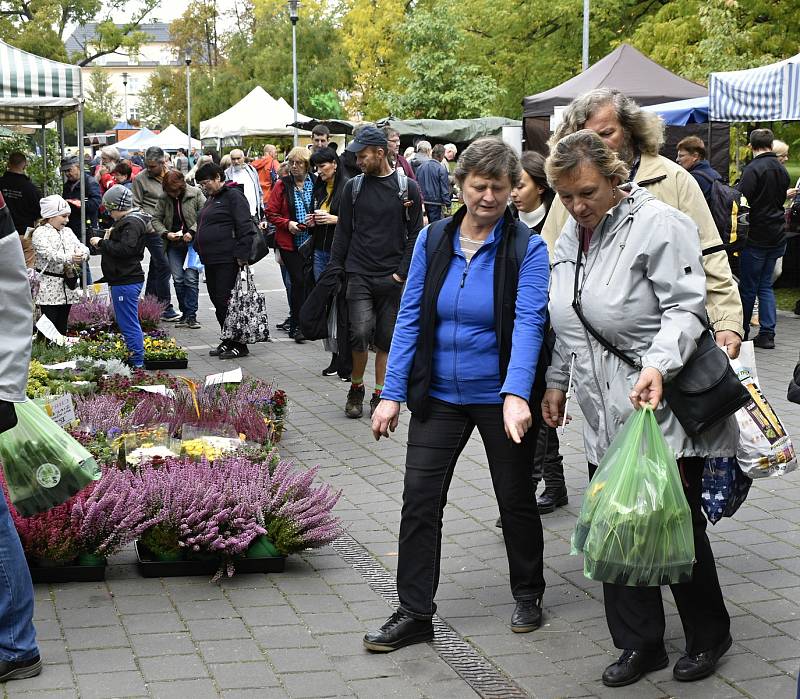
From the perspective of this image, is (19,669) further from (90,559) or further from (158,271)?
(158,271)

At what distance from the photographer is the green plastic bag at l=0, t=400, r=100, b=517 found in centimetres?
427

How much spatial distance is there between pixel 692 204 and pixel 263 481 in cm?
232

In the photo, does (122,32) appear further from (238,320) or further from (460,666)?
(460,666)

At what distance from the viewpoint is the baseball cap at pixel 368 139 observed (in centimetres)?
810

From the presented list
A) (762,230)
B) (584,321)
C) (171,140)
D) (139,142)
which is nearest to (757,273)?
(762,230)

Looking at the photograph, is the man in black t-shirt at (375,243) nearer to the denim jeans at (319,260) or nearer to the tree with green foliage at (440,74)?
the denim jeans at (319,260)

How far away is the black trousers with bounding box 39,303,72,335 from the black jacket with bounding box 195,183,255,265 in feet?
4.82

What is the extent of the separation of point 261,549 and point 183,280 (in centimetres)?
875

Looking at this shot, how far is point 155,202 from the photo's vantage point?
45.3 ft

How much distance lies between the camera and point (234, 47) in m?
54.0

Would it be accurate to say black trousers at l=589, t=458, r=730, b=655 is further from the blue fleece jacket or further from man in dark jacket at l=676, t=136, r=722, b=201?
man in dark jacket at l=676, t=136, r=722, b=201

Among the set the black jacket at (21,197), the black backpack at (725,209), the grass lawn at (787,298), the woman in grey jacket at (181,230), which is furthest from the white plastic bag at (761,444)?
the black jacket at (21,197)

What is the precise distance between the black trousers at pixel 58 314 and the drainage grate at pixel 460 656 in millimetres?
5867

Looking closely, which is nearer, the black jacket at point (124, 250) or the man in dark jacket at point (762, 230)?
the black jacket at point (124, 250)
